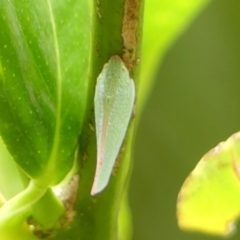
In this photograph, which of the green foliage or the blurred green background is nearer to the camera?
the green foliage

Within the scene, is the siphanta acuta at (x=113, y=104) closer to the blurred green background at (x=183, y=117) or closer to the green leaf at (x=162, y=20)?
the green leaf at (x=162, y=20)

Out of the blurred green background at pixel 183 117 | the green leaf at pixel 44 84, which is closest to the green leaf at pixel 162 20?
the green leaf at pixel 44 84

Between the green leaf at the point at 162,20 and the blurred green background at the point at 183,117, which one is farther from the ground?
the blurred green background at the point at 183,117

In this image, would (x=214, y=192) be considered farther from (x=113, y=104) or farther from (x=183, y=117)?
(x=183, y=117)

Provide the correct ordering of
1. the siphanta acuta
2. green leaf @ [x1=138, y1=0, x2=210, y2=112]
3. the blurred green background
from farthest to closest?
the blurred green background, green leaf @ [x1=138, y1=0, x2=210, y2=112], the siphanta acuta

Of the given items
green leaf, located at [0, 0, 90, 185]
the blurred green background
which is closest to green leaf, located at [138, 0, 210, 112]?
green leaf, located at [0, 0, 90, 185]

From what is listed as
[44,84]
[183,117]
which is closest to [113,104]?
[44,84]

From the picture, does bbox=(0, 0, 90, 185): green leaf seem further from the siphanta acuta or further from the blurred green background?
the blurred green background
